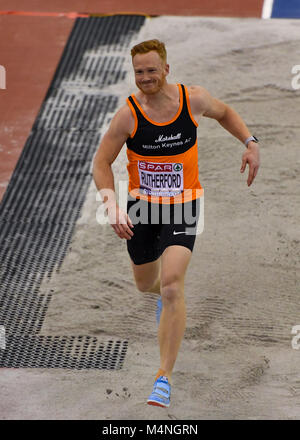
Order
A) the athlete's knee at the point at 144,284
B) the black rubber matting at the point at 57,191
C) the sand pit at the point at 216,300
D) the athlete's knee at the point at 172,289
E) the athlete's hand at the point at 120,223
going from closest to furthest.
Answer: the athlete's hand at the point at 120,223 → the athlete's knee at the point at 172,289 → the sand pit at the point at 216,300 → the athlete's knee at the point at 144,284 → the black rubber matting at the point at 57,191

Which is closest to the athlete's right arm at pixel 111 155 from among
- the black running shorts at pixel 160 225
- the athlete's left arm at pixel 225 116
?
the black running shorts at pixel 160 225

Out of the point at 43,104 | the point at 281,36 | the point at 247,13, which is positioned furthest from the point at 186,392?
the point at 247,13

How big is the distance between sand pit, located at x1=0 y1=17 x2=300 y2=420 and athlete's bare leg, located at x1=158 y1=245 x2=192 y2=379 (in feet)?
1.49

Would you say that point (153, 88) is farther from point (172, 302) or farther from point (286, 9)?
point (286, 9)

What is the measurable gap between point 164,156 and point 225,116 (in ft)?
2.16

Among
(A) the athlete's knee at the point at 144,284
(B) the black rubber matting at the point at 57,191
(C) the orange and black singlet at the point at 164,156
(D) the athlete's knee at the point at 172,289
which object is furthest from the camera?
(B) the black rubber matting at the point at 57,191

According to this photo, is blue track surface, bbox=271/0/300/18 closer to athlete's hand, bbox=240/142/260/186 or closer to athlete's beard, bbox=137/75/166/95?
athlete's hand, bbox=240/142/260/186

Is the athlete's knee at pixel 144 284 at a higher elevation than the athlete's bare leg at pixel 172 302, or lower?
lower

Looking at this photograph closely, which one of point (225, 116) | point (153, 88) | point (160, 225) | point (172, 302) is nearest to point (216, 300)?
point (160, 225)

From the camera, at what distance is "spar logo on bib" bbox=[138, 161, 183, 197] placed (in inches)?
241

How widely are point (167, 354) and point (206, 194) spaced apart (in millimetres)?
2741

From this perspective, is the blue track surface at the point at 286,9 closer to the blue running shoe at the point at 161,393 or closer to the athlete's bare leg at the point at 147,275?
the athlete's bare leg at the point at 147,275

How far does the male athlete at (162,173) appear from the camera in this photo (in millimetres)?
5848

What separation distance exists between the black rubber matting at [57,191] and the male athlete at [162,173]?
35.2 inches
